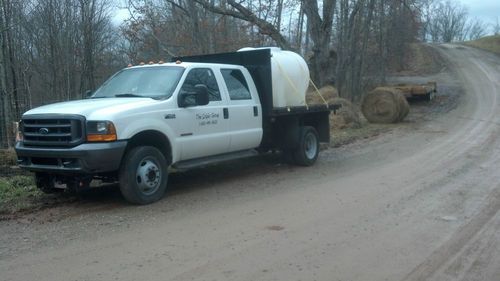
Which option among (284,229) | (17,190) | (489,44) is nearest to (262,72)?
(284,229)

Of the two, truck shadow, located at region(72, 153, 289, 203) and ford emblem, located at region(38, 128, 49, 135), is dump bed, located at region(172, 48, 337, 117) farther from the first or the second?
ford emblem, located at region(38, 128, 49, 135)

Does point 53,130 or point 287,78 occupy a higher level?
point 287,78

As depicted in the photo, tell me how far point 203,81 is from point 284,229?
354cm

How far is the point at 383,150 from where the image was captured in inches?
533

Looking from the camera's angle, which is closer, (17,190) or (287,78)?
(17,190)

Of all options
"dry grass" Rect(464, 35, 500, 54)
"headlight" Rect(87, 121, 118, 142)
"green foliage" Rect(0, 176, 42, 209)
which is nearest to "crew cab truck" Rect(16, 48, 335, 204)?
"headlight" Rect(87, 121, 118, 142)

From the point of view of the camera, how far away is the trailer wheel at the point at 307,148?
11391mm

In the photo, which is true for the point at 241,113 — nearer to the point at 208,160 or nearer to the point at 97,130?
the point at 208,160

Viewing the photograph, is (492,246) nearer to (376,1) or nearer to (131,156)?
(131,156)

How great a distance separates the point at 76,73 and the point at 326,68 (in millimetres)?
12124

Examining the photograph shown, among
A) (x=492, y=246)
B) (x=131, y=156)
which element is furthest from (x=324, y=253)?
(x=131, y=156)

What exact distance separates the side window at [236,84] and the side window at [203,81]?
0.35 meters

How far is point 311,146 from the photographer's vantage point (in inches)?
467

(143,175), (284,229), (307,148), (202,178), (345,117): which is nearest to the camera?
(284,229)
